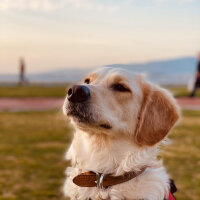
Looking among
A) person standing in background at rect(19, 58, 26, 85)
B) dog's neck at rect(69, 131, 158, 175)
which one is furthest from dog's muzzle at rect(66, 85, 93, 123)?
person standing in background at rect(19, 58, 26, 85)

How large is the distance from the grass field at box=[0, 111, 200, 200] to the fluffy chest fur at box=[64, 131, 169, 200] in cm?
239

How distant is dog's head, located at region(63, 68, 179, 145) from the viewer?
3.23 metres

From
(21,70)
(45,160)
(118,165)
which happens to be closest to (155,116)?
(118,165)

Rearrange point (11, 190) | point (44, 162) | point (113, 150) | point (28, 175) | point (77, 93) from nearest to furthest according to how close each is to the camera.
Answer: point (77, 93)
point (113, 150)
point (11, 190)
point (28, 175)
point (44, 162)

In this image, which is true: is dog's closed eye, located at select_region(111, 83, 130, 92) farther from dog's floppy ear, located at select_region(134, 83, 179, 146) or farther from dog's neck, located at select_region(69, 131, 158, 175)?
dog's neck, located at select_region(69, 131, 158, 175)

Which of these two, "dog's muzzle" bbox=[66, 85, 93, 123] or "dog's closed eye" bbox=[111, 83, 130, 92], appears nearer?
"dog's muzzle" bbox=[66, 85, 93, 123]

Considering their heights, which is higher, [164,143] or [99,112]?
[99,112]

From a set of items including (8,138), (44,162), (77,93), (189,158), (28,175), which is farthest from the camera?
(8,138)

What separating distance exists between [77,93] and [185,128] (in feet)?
34.4

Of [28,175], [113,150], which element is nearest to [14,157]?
[28,175]

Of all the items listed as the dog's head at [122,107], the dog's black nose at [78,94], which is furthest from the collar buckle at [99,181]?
the dog's black nose at [78,94]

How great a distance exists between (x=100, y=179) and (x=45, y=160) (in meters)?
4.82

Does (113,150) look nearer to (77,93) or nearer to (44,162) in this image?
(77,93)

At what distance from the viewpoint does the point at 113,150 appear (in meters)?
3.52
